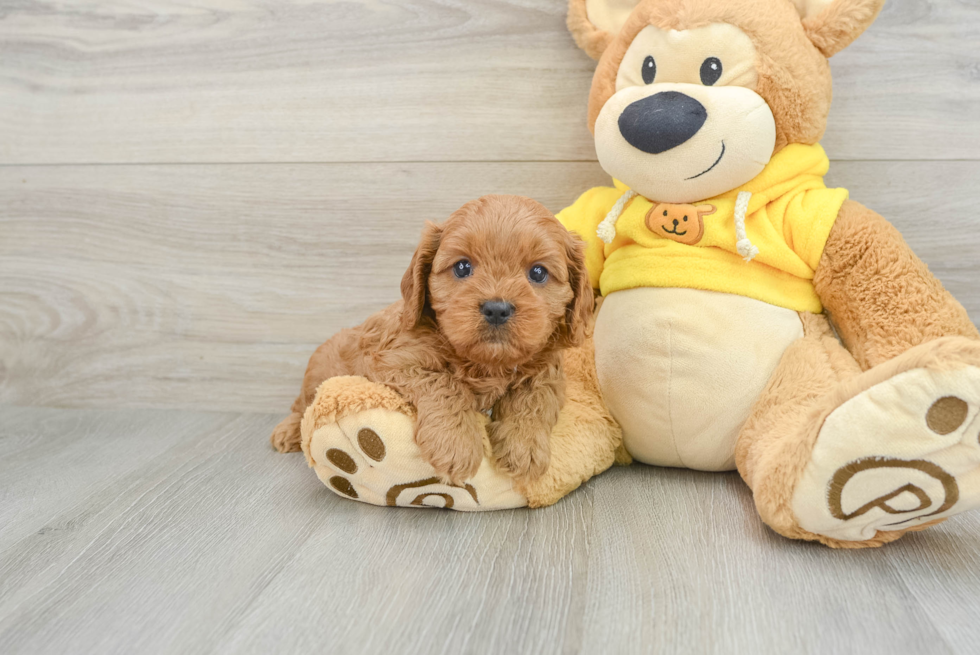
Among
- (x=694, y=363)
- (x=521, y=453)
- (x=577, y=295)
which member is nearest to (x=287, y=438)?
(x=521, y=453)

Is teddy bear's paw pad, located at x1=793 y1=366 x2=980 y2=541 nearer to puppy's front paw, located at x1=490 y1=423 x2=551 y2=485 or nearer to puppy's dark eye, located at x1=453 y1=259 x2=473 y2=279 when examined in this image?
puppy's front paw, located at x1=490 y1=423 x2=551 y2=485

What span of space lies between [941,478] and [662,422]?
0.39m

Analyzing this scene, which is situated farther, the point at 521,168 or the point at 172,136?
the point at 172,136

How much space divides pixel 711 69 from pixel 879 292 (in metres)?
0.41

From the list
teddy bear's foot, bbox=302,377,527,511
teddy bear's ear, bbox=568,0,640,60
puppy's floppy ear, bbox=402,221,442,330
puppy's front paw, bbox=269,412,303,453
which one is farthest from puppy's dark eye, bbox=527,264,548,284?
puppy's front paw, bbox=269,412,303,453

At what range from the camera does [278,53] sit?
55.8 inches

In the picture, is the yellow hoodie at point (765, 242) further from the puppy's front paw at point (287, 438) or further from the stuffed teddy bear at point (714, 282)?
the puppy's front paw at point (287, 438)

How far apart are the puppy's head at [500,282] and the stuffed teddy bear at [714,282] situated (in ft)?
0.47

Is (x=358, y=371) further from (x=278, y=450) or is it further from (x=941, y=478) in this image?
(x=941, y=478)

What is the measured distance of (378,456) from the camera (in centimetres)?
94

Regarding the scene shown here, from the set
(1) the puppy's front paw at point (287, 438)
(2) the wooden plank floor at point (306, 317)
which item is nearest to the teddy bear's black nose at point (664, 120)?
(2) the wooden plank floor at point (306, 317)

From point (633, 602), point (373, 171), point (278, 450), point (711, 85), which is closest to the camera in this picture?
point (633, 602)

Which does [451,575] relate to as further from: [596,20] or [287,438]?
[596,20]

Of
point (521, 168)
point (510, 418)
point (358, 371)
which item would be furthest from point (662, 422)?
point (521, 168)
